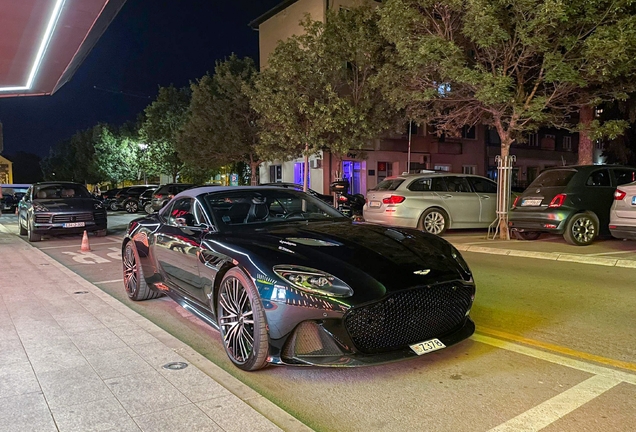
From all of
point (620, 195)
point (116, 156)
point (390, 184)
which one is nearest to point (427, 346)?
point (620, 195)

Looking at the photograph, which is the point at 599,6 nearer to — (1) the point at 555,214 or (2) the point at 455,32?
(2) the point at 455,32

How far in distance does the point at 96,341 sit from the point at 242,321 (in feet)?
5.45

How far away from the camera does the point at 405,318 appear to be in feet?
11.3

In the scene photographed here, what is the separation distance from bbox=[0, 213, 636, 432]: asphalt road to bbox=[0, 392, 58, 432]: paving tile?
1.37 m

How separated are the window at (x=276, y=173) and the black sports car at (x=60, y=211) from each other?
1430 centimetres

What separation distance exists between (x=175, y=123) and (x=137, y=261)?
2715cm

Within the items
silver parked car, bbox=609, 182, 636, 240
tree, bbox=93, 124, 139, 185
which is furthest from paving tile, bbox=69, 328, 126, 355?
tree, bbox=93, 124, 139, 185

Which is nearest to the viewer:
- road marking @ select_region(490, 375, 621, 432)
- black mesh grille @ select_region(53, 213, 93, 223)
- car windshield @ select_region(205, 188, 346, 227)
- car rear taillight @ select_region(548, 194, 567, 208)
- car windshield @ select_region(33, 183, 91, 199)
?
road marking @ select_region(490, 375, 621, 432)

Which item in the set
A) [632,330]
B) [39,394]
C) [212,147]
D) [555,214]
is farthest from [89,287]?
[212,147]

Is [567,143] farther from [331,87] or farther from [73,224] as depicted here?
[73,224]

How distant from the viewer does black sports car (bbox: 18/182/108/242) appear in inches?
511

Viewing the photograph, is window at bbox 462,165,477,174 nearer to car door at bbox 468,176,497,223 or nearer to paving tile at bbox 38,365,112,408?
car door at bbox 468,176,497,223

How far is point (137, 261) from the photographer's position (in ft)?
20.4

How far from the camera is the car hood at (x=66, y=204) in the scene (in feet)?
43.1
